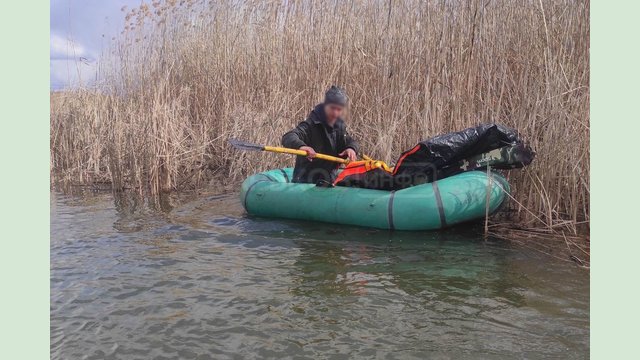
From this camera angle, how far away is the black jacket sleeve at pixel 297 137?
4543 millimetres

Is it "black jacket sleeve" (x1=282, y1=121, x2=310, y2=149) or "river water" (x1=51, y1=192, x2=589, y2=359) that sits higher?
"black jacket sleeve" (x1=282, y1=121, x2=310, y2=149)

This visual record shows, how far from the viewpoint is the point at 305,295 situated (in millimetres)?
2943

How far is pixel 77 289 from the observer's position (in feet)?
9.91

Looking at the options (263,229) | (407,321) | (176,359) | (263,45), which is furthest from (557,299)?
(263,45)

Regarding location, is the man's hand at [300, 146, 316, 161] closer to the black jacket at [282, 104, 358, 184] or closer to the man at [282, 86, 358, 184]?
the man at [282, 86, 358, 184]

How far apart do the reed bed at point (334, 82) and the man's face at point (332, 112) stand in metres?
0.58

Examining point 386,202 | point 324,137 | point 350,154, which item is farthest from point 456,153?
point 324,137

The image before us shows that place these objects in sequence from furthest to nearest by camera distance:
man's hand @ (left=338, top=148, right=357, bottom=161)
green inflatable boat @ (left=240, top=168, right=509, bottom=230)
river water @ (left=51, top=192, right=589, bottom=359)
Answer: man's hand @ (left=338, top=148, right=357, bottom=161)
green inflatable boat @ (left=240, top=168, right=509, bottom=230)
river water @ (left=51, top=192, right=589, bottom=359)

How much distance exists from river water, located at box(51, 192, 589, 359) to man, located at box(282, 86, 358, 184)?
27.1 inches

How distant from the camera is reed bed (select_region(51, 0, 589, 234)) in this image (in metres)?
4.03

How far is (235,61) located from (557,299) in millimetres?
4856

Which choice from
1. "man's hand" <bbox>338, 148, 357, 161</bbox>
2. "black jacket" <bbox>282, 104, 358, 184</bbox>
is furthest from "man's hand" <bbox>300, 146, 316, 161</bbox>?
"man's hand" <bbox>338, 148, 357, 161</bbox>

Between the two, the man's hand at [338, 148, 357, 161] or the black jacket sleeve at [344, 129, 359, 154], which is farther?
the black jacket sleeve at [344, 129, 359, 154]

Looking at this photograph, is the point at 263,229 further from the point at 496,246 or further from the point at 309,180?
the point at 496,246
